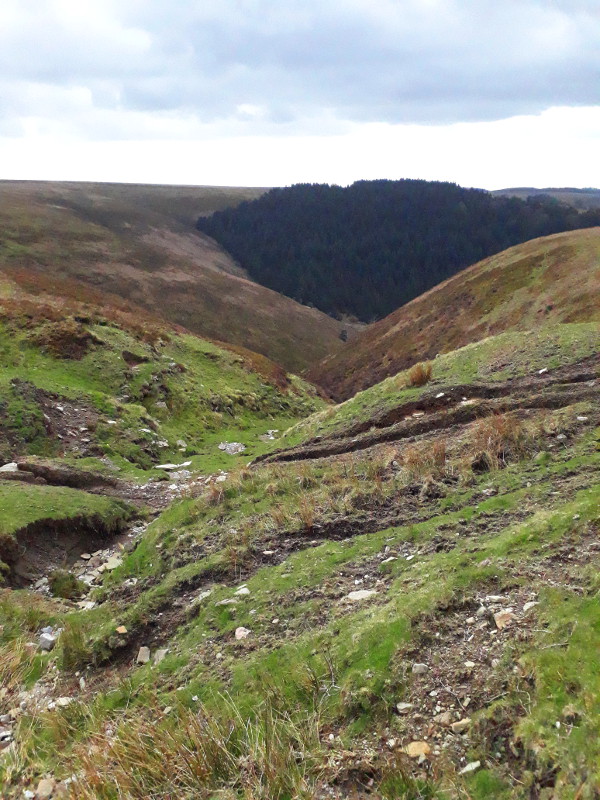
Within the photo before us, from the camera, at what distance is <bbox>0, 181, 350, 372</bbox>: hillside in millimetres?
71125

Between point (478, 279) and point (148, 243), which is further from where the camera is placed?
point (148, 243)

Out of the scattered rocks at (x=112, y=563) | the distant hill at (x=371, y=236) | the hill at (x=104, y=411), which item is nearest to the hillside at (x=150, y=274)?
the distant hill at (x=371, y=236)

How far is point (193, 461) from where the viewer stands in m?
21.8

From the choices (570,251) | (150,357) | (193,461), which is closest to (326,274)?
(570,251)

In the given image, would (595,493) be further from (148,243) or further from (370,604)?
(148,243)

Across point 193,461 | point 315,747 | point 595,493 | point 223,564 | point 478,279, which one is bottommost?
point 193,461

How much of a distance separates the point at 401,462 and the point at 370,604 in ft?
15.2

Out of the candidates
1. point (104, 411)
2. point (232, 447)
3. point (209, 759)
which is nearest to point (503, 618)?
point (209, 759)

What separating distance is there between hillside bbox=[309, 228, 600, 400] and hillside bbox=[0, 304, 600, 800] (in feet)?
101

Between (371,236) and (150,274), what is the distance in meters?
75.8

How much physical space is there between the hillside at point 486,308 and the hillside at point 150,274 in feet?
44.7

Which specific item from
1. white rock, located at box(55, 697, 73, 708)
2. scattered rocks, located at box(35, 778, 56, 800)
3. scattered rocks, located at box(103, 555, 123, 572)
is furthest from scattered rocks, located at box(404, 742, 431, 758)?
scattered rocks, located at box(103, 555, 123, 572)

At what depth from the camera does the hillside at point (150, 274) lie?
7112 centimetres

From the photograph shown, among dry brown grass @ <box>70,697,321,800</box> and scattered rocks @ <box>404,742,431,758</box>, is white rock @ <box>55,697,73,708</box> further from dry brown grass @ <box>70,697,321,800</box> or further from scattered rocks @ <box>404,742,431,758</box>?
scattered rocks @ <box>404,742,431,758</box>
